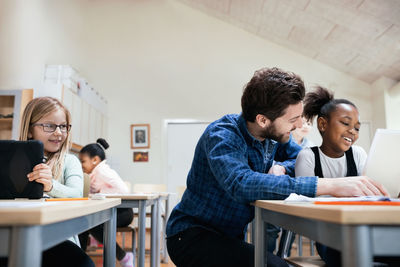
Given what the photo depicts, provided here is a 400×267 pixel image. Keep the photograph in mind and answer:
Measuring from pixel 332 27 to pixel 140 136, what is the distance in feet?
11.3

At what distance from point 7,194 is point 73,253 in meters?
0.28

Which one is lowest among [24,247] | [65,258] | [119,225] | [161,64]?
[119,225]

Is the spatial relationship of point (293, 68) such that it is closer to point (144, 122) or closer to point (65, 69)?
point (144, 122)

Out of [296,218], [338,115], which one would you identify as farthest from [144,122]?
[296,218]

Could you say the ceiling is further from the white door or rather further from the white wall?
the white door

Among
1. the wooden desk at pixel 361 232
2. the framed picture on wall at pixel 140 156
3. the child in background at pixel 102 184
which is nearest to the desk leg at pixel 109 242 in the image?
the wooden desk at pixel 361 232

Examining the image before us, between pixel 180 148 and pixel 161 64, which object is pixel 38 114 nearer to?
pixel 180 148

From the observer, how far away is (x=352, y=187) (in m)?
0.92

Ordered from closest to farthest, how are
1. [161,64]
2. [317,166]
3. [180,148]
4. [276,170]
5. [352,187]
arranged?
[352,187] < [276,170] < [317,166] < [180,148] < [161,64]

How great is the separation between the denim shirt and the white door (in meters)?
4.74

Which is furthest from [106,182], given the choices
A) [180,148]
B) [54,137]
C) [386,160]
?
[180,148]

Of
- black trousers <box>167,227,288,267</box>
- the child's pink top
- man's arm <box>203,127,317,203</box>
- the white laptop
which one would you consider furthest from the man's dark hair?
the child's pink top

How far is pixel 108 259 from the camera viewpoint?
3.74 ft

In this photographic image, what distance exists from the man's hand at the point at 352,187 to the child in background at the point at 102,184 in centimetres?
176
